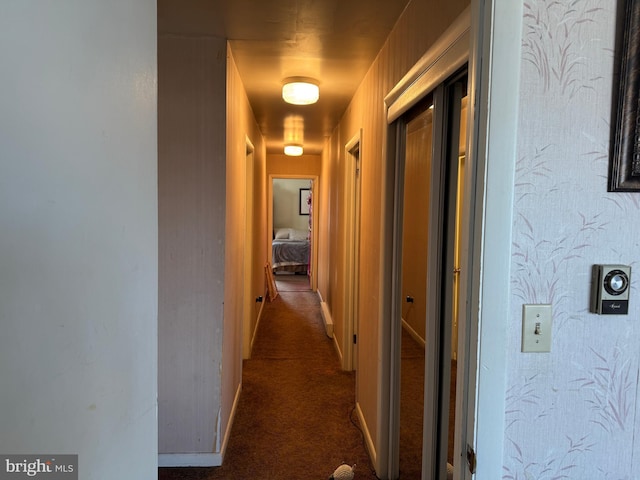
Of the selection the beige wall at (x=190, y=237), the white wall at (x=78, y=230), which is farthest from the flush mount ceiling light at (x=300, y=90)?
the white wall at (x=78, y=230)

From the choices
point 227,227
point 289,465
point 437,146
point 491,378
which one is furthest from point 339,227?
point 491,378

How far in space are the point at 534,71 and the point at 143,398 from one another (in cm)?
111

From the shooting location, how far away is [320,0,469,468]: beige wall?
5.53 ft

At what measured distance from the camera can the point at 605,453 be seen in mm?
1017

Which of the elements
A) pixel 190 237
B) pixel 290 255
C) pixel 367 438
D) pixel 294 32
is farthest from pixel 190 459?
pixel 290 255

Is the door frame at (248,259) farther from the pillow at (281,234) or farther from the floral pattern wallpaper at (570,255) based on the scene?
the pillow at (281,234)

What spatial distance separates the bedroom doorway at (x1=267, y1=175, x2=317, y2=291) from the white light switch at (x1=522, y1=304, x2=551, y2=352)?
20.3 ft

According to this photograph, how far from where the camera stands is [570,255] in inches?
38.9

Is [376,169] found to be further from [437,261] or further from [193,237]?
[193,237]

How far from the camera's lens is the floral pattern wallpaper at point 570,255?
959mm

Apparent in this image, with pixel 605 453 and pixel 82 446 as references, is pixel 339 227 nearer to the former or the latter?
pixel 605 453

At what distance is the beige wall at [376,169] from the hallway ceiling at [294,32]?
11 centimetres

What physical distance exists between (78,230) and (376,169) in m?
1.99

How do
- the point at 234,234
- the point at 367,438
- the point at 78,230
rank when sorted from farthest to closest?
the point at 234,234 → the point at 367,438 → the point at 78,230
